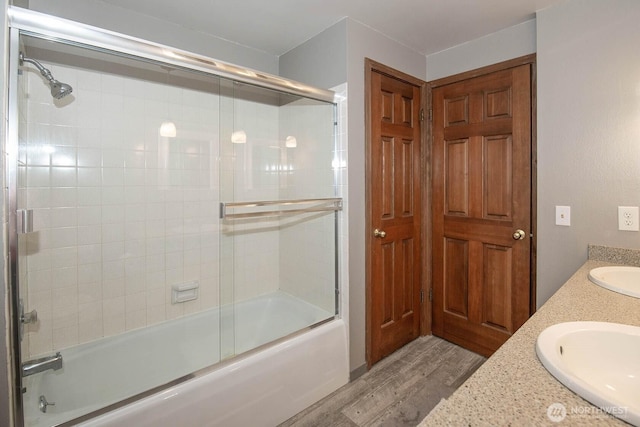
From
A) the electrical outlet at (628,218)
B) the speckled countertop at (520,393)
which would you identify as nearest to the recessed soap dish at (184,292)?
the speckled countertop at (520,393)

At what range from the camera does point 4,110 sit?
1.07 metres

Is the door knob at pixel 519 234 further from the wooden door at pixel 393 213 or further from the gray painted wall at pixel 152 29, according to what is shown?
the gray painted wall at pixel 152 29

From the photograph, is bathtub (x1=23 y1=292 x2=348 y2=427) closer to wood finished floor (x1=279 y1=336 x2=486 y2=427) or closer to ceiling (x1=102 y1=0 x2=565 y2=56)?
wood finished floor (x1=279 y1=336 x2=486 y2=427)

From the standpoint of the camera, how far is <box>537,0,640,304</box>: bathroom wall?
1627mm

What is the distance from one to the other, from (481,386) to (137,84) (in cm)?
220

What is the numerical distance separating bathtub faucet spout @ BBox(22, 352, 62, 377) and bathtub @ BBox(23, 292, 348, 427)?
0.03 metres

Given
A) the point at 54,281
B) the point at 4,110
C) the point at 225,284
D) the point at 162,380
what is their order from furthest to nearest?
the point at 225,284 → the point at 54,281 → the point at 162,380 → the point at 4,110

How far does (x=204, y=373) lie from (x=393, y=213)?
5.13ft

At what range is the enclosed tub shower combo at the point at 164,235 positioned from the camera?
4.49 feet

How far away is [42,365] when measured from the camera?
4.83ft

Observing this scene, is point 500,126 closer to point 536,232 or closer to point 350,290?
point 536,232

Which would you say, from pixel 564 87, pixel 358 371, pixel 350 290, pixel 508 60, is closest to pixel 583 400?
pixel 350 290

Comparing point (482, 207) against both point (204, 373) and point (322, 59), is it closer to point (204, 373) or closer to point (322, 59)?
point (322, 59)

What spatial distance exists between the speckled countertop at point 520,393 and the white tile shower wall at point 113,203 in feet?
6.00
